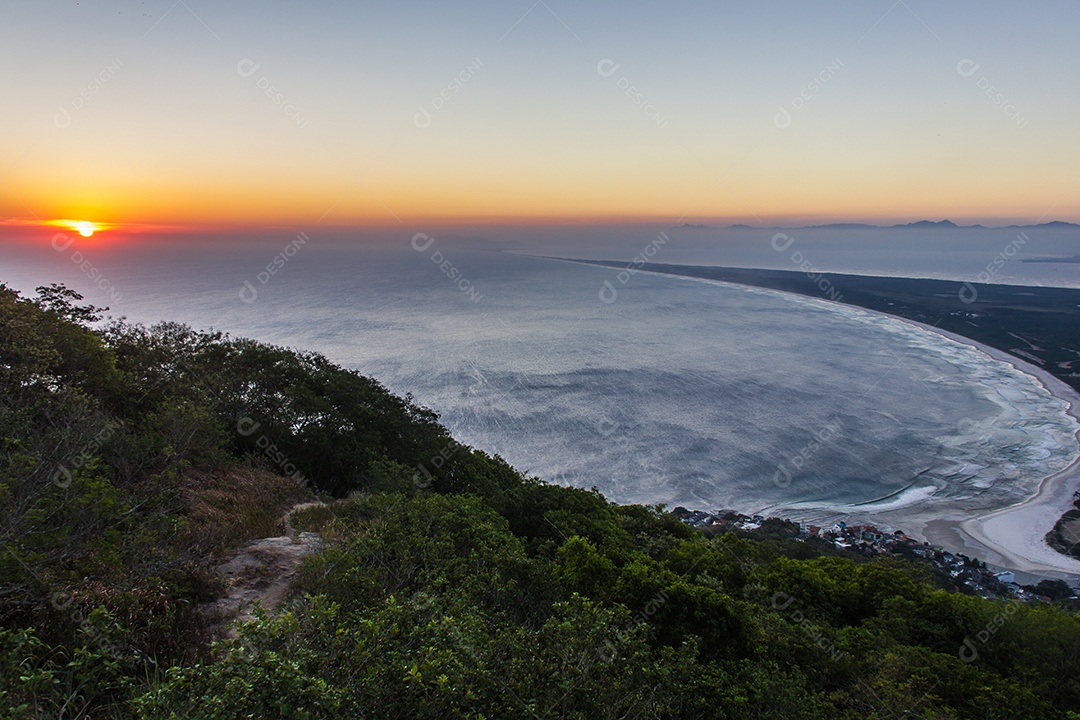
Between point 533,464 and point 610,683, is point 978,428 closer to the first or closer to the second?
point 533,464

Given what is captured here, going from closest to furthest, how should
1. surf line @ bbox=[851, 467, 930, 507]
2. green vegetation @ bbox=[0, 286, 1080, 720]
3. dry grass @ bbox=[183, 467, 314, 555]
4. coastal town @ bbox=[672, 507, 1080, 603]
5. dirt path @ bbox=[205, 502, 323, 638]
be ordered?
green vegetation @ bbox=[0, 286, 1080, 720] < dirt path @ bbox=[205, 502, 323, 638] < dry grass @ bbox=[183, 467, 314, 555] < coastal town @ bbox=[672, 507, 1080, 603] < surf line @ bbox=[851, 467, 930, 507]

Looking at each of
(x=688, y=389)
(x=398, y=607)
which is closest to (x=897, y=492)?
(x=688, y=389)

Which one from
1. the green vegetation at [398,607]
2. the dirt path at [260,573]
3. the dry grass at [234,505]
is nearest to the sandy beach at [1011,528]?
the green vegetation at [398,607]

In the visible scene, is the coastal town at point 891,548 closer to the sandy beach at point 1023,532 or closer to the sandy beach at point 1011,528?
the sandy beach at point 1011,528

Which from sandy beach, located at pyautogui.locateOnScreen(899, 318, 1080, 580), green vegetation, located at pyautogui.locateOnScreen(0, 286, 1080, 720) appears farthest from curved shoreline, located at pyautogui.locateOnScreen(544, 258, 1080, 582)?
green vegetation, located at pyautogui.locateOnScreen(0, 286, 1080, 720)

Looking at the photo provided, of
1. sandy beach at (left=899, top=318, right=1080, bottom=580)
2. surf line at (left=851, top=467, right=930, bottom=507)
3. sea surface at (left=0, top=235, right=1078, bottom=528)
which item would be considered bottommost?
sandy beach at (left=899, top=318, right=1080, bottom=580)

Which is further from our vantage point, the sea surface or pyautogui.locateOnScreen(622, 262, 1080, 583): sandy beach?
the sea surface

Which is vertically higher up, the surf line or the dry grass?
the dry grass

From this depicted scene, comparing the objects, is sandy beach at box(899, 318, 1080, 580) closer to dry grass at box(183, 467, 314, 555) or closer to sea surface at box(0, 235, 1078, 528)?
sea surface at box(0, 235, 1078, 528)
